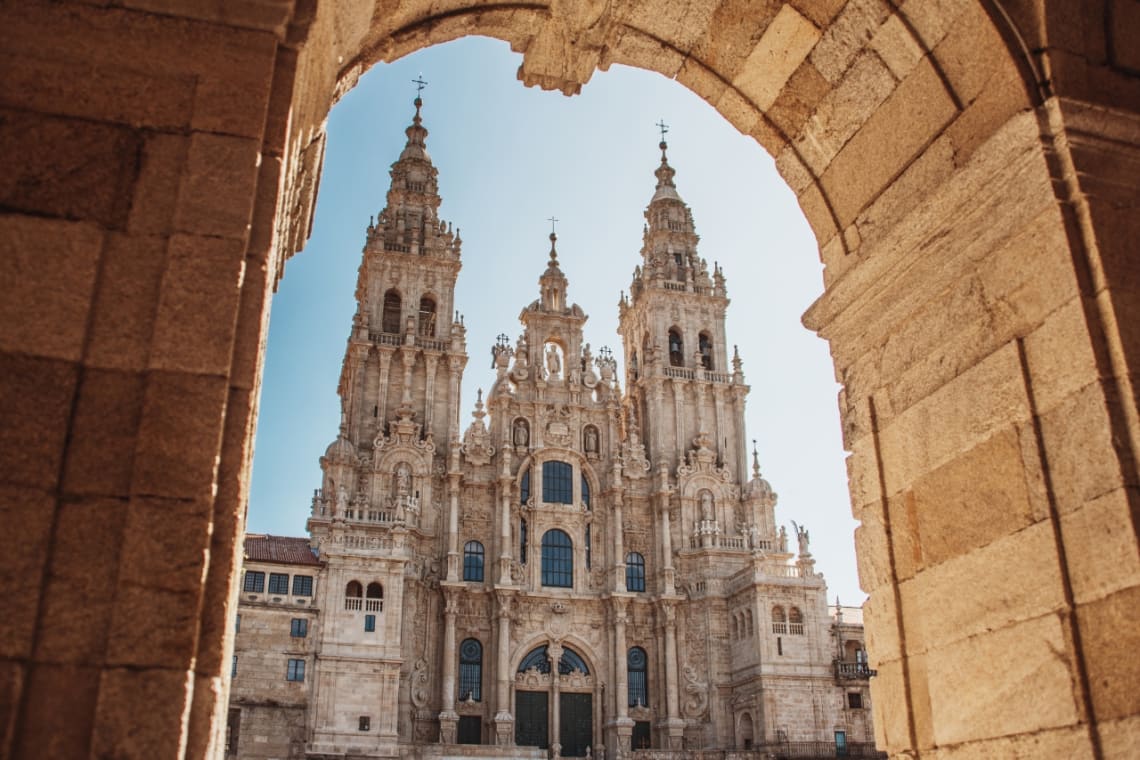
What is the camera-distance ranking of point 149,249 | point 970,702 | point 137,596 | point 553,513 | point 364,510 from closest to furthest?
point 137,596
point 149,249
point 970,702
point 364,510
point 553,513

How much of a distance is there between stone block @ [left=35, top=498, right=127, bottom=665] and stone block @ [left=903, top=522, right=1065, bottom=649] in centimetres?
374

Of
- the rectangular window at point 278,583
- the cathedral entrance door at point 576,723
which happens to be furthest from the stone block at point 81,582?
the cathedral entrance door at point 576,723

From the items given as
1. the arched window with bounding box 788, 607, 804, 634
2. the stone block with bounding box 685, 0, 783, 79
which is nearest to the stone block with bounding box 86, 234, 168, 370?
the stone block with bounding box 685, 0, 783, 79

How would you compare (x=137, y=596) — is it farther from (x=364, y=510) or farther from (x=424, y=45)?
(x=364, y=510)

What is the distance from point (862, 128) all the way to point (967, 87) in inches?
29.7

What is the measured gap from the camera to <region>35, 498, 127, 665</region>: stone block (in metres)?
3.05

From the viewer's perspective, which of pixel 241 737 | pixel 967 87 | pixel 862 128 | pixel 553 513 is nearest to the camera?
pixel 967 87

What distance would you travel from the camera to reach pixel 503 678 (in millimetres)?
31750

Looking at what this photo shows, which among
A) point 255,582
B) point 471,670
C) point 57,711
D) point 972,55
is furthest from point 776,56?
point 471,670

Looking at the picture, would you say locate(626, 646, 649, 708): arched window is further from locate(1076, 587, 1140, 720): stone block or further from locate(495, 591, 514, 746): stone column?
locate(1076, 587, 1140, 720): stone block

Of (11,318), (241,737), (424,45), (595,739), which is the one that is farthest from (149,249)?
(595,739)

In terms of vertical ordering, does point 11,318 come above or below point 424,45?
below

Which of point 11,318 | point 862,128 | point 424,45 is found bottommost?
point 11,318

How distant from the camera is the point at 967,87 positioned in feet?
16.9
